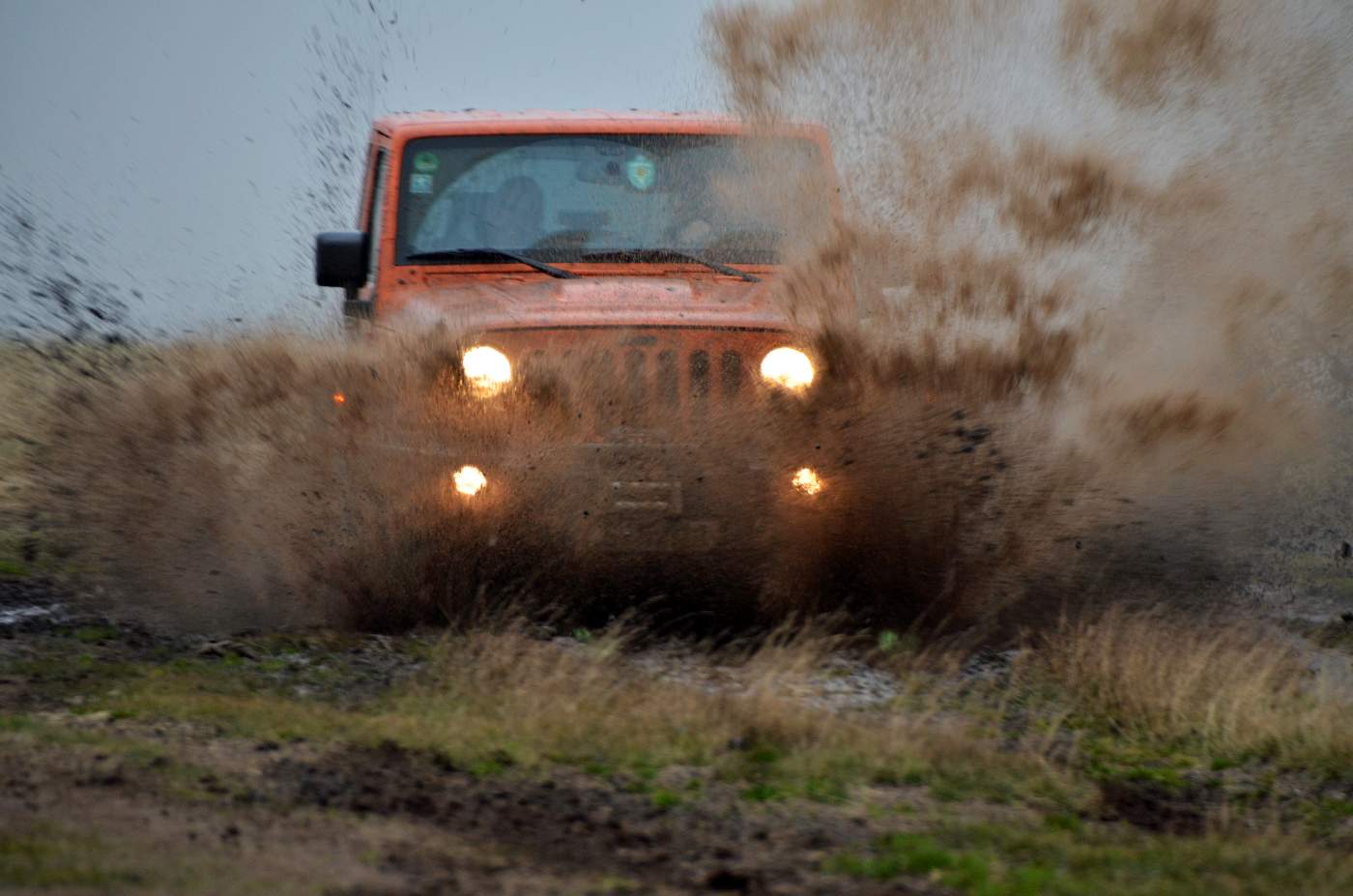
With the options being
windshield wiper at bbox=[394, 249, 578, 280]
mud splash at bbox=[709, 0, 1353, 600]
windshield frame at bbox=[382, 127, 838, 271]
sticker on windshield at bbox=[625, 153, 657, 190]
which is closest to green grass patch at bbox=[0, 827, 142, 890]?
windshield wiper at bbox=[394, 249, 578, 280]

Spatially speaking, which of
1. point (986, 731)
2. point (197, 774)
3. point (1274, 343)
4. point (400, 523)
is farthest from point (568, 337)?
point (1274, 343)

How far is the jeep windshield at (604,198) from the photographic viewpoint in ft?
24.3

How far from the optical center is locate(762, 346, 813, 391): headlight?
6531 millimetres

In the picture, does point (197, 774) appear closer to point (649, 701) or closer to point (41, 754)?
point (41, 754)

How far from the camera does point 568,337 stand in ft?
21.4

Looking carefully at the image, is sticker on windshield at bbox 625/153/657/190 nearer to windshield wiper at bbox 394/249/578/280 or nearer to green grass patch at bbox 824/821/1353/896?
windshield wiper at bbox 394/249/578/280

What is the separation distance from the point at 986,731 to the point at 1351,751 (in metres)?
1.20

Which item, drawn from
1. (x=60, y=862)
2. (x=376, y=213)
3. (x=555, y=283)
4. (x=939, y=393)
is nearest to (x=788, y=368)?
(x=939, y=393)

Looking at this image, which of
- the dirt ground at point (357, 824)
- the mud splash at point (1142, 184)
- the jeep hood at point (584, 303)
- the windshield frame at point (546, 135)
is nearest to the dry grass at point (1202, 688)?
the mud splash at point (1142, 184)

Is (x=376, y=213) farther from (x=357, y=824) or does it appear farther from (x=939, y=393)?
(x=357, y=824)

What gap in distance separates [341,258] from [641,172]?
141 centimetres

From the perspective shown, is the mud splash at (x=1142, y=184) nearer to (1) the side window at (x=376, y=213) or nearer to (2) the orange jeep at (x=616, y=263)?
(2) the orange jeep at (x=616, y=263)

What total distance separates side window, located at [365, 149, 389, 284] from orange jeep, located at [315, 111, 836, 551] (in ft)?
0.04

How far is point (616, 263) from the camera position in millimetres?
7324
